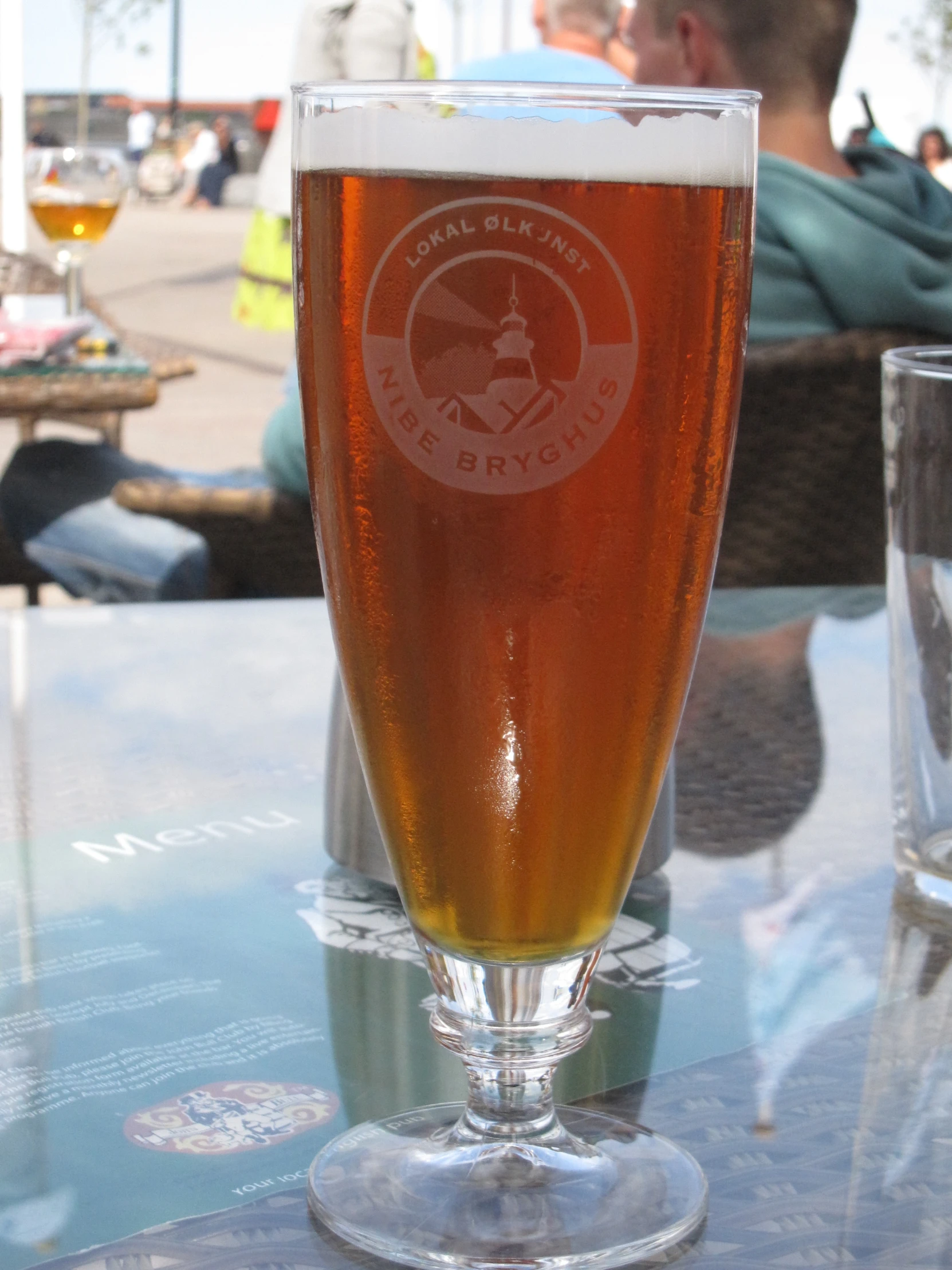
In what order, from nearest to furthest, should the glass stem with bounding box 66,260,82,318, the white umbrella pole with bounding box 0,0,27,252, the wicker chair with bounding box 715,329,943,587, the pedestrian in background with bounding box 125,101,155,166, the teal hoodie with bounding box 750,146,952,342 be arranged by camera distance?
the wicker chair with bounding box 715,329,943,587 < the teal hoodie with bounding box 750,146,952,342 < the glass stem with bounding box 66,260,82,318 < the white umbrella pole with bounding box 0,0,27,252 < the pedestrian in background with bounding box 125,101,155,166

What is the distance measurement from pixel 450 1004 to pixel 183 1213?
0.36ft

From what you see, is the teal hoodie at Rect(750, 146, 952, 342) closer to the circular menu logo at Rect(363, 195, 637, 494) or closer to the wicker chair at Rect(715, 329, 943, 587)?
the wicker chair at Rect(715, 329, 943, 587)

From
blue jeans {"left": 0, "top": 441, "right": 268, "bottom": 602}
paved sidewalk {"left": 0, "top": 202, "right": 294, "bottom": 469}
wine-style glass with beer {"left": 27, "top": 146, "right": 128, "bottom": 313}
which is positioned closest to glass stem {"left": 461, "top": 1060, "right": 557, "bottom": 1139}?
blue jeans {"left": 0, "top": 441, "right": 268, "bottom": 602}

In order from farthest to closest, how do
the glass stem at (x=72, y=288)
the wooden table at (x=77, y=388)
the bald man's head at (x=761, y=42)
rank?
the glass stem at (x=72, y=288) < the wooden table at (x=77, y=388) < the bald man's head at (x=761, y=42)

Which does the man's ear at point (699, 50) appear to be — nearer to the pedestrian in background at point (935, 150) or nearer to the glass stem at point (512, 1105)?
the glass stem at point (512, 1105)

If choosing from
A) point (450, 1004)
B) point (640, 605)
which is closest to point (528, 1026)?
point (450, 1004)

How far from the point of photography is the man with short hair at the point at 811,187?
2.26m

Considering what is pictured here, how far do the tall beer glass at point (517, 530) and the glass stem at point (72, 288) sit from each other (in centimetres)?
344

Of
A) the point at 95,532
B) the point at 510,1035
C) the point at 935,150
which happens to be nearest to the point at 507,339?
the point at 510,1035

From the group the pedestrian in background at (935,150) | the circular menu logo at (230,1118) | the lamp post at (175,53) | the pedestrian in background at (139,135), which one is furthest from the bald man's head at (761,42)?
the pedestrian in background at (139,135)

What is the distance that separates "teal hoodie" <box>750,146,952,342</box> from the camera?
2256 millimetres

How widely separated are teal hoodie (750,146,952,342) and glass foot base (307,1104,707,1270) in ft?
5.91

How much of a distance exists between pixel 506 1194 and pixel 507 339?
0.26 meters

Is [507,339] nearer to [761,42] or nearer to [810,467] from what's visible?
[810,467]
